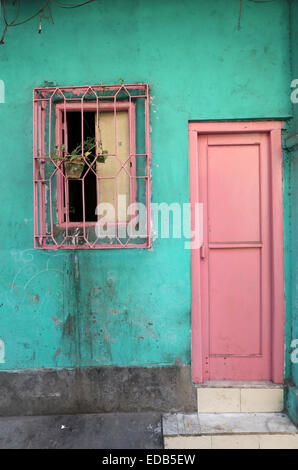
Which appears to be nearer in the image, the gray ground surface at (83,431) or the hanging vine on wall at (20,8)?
the gray ground surface at (83,431)

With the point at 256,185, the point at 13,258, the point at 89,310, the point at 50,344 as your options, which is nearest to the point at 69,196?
the point at 13,258

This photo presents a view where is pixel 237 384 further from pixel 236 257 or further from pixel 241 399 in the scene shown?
A: pixel 236 257

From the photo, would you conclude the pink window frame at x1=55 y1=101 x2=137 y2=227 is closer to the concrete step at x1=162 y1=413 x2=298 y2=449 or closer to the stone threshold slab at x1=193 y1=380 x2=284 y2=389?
the stone threshold slab at x1=193 y1=380 x2=284 y2=389

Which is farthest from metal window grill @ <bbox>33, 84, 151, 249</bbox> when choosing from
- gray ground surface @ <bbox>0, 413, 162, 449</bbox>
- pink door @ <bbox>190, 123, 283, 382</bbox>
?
gray ground surface @ <bbox>0, 413, 162, 449</bbox>

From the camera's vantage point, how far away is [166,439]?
7.56 ft

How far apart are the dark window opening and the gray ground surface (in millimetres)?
1819

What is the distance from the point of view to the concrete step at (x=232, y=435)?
2301 mm

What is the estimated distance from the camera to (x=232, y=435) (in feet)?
7.57

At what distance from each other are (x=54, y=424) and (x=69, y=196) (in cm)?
206

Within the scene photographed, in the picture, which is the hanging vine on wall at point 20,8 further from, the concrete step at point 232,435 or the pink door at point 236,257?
the concrete step at point 232,435

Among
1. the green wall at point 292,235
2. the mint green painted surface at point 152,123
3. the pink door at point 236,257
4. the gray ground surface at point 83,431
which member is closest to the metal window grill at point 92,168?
the mint green painted surface at point 152,123

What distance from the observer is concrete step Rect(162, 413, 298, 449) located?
2.30 m

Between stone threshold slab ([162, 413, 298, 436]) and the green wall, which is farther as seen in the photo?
the green wall
